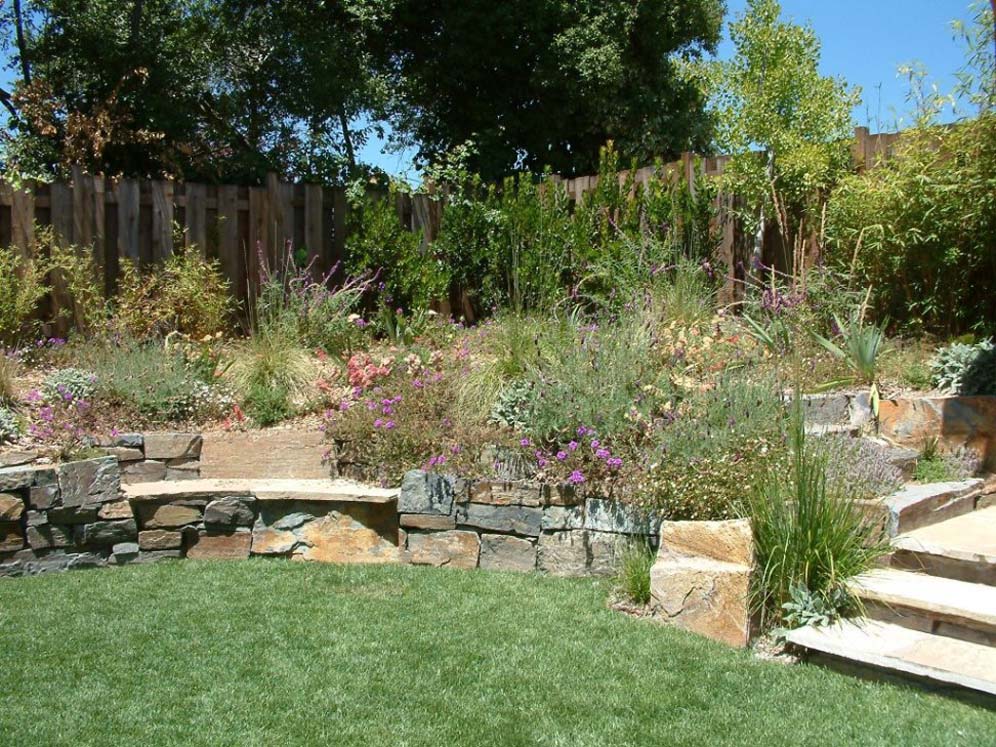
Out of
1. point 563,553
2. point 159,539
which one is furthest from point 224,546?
point 563,553

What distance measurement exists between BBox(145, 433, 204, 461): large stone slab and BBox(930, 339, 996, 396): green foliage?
4.44m

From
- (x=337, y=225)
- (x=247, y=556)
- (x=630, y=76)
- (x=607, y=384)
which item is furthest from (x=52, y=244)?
(x=630, y=76)

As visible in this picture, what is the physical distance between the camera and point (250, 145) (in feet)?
43.3

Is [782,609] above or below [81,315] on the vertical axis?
below

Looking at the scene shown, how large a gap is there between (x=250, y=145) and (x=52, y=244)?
6061 millimetres

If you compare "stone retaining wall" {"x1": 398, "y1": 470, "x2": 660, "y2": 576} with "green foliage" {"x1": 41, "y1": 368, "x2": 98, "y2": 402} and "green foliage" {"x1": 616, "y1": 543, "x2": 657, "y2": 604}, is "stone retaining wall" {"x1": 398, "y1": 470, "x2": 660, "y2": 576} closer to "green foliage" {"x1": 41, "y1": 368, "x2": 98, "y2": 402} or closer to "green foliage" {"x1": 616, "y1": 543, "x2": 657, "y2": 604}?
"green foliage" {"x1": 616, "y1": 543, "x2": 657, "y2": 604}

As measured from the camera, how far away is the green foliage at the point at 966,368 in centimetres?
555

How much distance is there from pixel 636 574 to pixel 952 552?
4.41 ft

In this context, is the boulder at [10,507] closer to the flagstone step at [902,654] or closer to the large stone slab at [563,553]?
the large stone slab at [563,553]

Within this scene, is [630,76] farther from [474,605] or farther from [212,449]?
[474,605]

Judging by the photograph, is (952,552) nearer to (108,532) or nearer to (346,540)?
(346,540)

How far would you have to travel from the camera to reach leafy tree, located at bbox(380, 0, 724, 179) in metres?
13.0

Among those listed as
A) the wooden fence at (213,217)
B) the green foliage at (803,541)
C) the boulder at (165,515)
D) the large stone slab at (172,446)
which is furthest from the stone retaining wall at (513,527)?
the wooden fence at (213,217)

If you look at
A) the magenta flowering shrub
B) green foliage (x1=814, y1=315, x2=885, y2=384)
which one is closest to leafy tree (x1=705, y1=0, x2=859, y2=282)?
green foliage (x1=814, y1=315, x2=885, y2=384)
